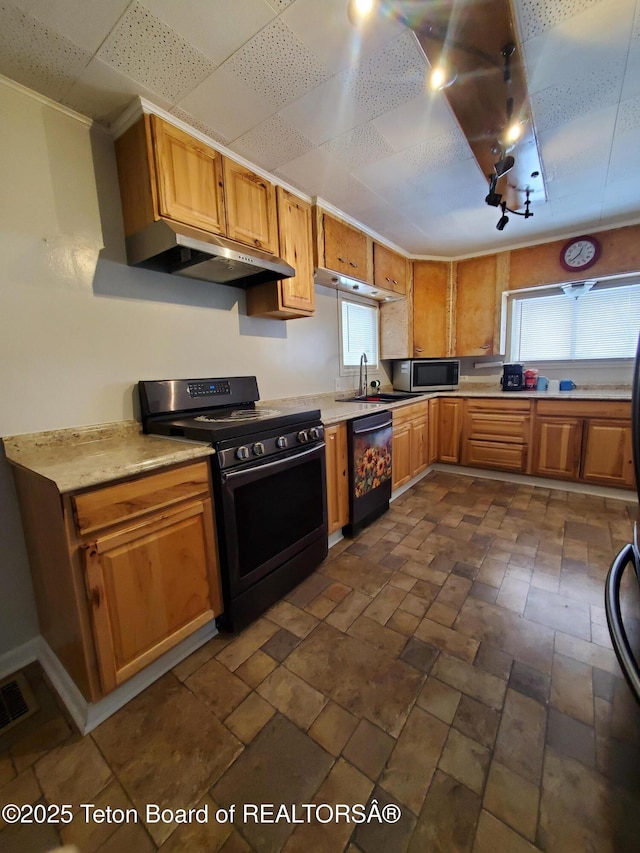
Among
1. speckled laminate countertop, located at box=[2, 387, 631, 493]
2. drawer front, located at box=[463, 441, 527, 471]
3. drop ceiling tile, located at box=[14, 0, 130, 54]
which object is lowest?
drawer front, located at box=[463, 441, 527, 471]

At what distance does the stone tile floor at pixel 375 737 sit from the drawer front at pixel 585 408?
175 centimetres

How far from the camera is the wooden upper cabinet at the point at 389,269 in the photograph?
10.6 feet

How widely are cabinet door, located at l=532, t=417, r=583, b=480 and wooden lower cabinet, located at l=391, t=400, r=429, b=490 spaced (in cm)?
104

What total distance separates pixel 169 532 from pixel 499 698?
1399mm

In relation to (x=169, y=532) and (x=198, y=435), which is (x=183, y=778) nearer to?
(x=169, y=532)

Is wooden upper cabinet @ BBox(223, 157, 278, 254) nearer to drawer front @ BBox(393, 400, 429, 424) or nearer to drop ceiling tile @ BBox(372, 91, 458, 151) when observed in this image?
drop ceiling tile @ BBox(372, 91, 458, 151)

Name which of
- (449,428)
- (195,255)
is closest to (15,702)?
(195,255)

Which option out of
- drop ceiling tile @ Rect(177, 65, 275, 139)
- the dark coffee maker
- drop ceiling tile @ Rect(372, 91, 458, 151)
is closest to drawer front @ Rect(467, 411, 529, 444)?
the dark coffee maker

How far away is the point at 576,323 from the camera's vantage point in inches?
140

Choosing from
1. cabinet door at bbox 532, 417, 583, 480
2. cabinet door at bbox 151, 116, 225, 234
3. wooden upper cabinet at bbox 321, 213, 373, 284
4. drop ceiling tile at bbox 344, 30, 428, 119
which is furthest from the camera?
cabinet door at bbox 532, 417, 583, 480

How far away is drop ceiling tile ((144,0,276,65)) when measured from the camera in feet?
Result: 3.76

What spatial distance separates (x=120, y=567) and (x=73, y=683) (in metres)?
0.56

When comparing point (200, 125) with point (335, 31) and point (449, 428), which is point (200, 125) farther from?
point (449, 428)

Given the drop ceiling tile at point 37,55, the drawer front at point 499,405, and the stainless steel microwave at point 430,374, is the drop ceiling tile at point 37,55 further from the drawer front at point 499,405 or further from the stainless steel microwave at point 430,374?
the drawer front at point 499,405
